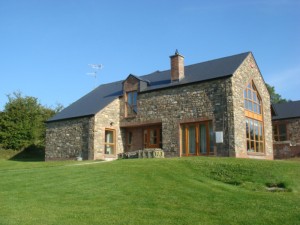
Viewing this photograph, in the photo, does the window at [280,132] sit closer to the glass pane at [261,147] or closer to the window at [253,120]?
the window at [253,120]

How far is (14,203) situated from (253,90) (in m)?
19.2

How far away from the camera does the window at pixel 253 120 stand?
2378 cm

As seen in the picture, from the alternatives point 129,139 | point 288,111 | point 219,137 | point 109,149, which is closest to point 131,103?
point 129,139

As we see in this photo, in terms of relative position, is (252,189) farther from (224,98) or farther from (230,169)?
(224,98)

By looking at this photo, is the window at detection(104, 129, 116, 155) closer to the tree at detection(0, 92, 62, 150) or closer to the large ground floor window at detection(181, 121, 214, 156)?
the large ground floor window at detection(181, 121, 214, 156)

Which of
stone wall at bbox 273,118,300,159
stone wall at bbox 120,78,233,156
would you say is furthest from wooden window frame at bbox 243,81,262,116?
stone wall at bbox 273,118,300,159

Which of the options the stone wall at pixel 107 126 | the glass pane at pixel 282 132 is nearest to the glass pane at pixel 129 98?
the stone wall at pixel 107 126

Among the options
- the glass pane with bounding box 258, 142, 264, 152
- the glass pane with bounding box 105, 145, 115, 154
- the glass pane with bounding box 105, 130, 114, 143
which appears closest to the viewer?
the glass pane with bounding box 258, 142, 264, 152

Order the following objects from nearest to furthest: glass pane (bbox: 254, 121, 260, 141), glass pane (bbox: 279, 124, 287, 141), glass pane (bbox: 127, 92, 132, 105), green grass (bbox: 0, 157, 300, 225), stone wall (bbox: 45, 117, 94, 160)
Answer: green grass (bbox: 0, 157, 300, 225) < glass pane (bbox: 254, 121, 260, 141) < stone wall (bbox: 45, 117, 94, 160) < glass pane (bbox: 127, 92, 132, 105) < glass pane (bbox: 279, 124, 287, 141)

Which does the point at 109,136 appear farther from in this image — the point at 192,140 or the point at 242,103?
the point at 242,103

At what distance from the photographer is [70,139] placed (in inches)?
1094

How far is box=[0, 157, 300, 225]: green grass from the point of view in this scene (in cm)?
921

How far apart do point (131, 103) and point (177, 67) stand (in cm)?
479

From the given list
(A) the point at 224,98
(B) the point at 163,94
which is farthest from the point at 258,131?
(B) the point at 163,94
